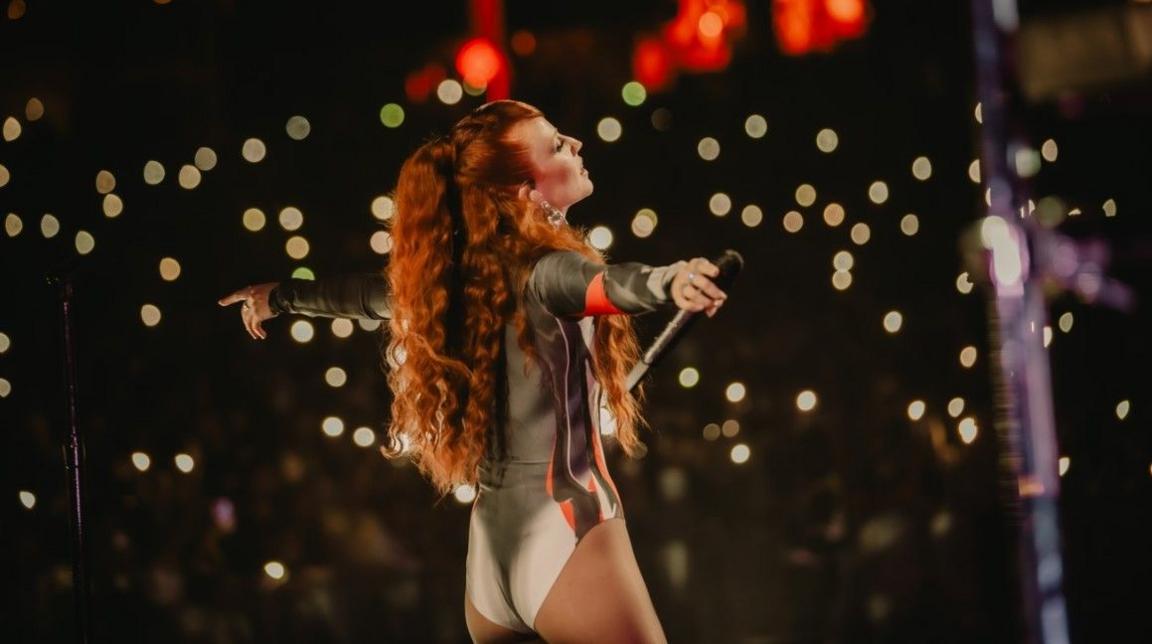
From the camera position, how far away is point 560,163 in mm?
1929

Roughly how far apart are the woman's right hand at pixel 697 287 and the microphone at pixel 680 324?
11 mm

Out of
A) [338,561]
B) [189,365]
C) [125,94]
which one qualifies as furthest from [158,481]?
[125,94]

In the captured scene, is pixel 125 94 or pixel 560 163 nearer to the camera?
pixel 560 163

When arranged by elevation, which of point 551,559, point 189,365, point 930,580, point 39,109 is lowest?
point 930,580

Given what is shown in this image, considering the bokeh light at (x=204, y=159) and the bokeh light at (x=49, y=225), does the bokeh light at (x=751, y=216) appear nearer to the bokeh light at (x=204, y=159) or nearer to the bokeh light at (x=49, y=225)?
the bokeh light at (x=204, y=159)

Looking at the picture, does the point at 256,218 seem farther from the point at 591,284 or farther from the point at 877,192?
the point at 877,192

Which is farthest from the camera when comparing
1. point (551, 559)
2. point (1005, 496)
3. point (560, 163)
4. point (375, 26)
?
point (1005, 496)

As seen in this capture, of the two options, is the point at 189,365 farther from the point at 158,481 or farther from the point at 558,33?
the point at 558,33

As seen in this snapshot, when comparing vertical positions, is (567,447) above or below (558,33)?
below

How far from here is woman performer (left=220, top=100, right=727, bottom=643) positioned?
66.1 inches

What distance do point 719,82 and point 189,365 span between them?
1516 mm

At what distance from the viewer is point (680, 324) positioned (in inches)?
63.9

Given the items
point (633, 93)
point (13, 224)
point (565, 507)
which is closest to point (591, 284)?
point (565, 507)

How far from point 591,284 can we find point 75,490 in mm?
1527
